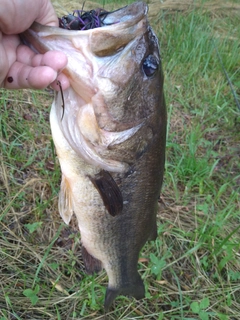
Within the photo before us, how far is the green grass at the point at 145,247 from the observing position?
7.22 ft

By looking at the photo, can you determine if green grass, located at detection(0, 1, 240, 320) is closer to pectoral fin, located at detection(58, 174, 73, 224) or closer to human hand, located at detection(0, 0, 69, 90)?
pectoral fin, located at detection(58, 174, 73, 224)

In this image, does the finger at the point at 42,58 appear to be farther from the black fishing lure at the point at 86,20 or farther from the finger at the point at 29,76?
the black fishing lure at the point at 86,20

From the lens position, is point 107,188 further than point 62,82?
Yes

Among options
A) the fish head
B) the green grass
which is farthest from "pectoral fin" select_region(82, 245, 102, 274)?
the fish head

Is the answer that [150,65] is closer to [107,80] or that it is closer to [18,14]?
[107,80]

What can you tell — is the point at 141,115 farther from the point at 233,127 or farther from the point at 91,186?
the point at 233,127

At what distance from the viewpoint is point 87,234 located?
171cm

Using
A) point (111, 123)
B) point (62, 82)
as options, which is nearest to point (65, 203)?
point (111, 123)

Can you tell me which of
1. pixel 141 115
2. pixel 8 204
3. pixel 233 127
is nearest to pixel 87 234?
pixel 141 115

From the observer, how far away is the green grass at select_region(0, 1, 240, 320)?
2.20 meters

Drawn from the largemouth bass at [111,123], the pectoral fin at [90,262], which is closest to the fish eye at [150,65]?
the largemouth bass at [111,123]

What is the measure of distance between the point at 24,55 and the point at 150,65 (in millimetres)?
519

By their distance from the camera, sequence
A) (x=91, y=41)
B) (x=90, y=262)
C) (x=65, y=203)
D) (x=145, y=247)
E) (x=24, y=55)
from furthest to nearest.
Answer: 1. (x=145, y=247)
2. (x=90, y=262)
3. (x=65, y=203)
4. (x=24, y=55)
5. (x=91, y=41)

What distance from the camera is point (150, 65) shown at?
1.40 metres
